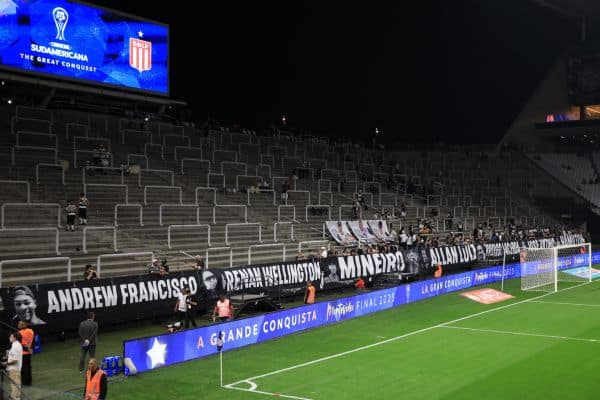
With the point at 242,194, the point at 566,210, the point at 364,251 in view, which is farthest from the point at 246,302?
the point at 566,210

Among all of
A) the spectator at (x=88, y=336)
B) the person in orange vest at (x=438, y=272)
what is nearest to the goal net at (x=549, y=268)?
the person in orange vest at (x=438, y=272)

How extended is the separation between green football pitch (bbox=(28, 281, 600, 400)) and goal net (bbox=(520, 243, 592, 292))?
10.4 metres

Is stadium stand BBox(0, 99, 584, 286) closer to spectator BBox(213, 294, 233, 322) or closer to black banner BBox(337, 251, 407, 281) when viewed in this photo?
black banner BBox(337, 251, 407, 281)

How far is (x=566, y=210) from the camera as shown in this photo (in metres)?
61.0

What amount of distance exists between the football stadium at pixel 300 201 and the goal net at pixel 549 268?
0.27 m

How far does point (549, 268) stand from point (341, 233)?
12525 mm

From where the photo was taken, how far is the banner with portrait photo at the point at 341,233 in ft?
122

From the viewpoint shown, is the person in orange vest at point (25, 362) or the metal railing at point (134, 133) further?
the metal railing at point (134, 133)

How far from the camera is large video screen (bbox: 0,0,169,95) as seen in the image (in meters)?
31.7

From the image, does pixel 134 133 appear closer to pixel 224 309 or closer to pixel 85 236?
pixel 85 236

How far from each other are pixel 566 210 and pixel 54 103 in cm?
4538

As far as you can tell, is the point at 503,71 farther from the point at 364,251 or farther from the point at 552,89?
the point at 364,251

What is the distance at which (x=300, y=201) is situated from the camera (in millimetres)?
40844

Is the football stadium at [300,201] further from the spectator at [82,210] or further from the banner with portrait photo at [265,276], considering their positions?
the spectator at [82,210]
